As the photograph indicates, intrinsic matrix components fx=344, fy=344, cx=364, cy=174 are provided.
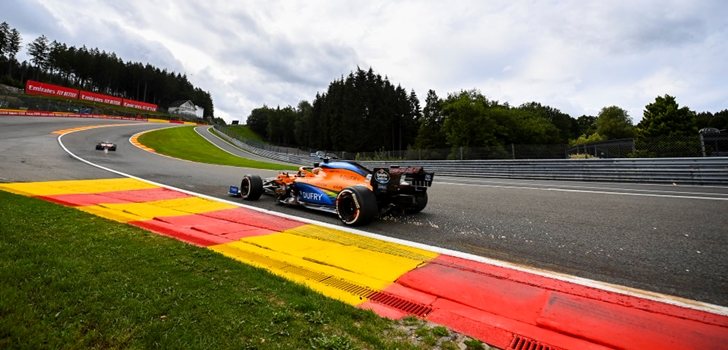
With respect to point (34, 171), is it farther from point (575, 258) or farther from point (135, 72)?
point (135, 72)

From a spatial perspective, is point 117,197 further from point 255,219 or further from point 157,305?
point 157,305

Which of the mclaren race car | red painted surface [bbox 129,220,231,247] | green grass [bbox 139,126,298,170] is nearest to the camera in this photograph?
red painted surface [bbox 129,220,231,247]

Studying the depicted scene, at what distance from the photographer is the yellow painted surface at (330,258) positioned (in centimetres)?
341

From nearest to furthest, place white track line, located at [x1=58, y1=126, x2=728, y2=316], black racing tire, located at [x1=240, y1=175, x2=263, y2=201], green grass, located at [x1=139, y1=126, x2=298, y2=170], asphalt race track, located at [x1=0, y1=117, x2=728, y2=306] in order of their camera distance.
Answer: white track line, located at [x1=58, y1=126, x2=728, y2=316] → asphalt race track, located at [x1=0, y1=117, x2=728, y2=306] → black racing tire, located at [x1=240, y1=175, x2=263, y2=201] → green grass, located at [x1=139, y1=126, x2=298, y2=170]

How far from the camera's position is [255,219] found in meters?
6.23

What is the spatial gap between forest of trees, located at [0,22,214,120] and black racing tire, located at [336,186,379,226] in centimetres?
11108

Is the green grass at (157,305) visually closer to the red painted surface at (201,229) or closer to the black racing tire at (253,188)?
the red painted surface at (201,229)

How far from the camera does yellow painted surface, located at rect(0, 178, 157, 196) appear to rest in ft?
25.8

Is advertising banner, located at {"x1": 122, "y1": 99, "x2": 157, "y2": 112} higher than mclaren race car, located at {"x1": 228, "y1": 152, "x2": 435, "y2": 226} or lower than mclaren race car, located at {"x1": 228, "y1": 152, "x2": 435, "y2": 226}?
higher

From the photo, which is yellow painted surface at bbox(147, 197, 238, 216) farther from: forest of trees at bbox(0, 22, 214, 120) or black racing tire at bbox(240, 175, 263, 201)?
forest of trees at bbox(0, 22, 214, 120)

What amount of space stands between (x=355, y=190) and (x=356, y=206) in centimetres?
30

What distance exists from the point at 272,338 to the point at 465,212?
213 inches

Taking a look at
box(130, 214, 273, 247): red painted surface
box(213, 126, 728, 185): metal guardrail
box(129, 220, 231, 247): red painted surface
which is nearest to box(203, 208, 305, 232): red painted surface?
box(130, 214, 273, 247): red painted surface

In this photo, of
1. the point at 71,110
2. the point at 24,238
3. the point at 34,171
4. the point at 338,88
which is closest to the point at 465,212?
the point at 24,238
